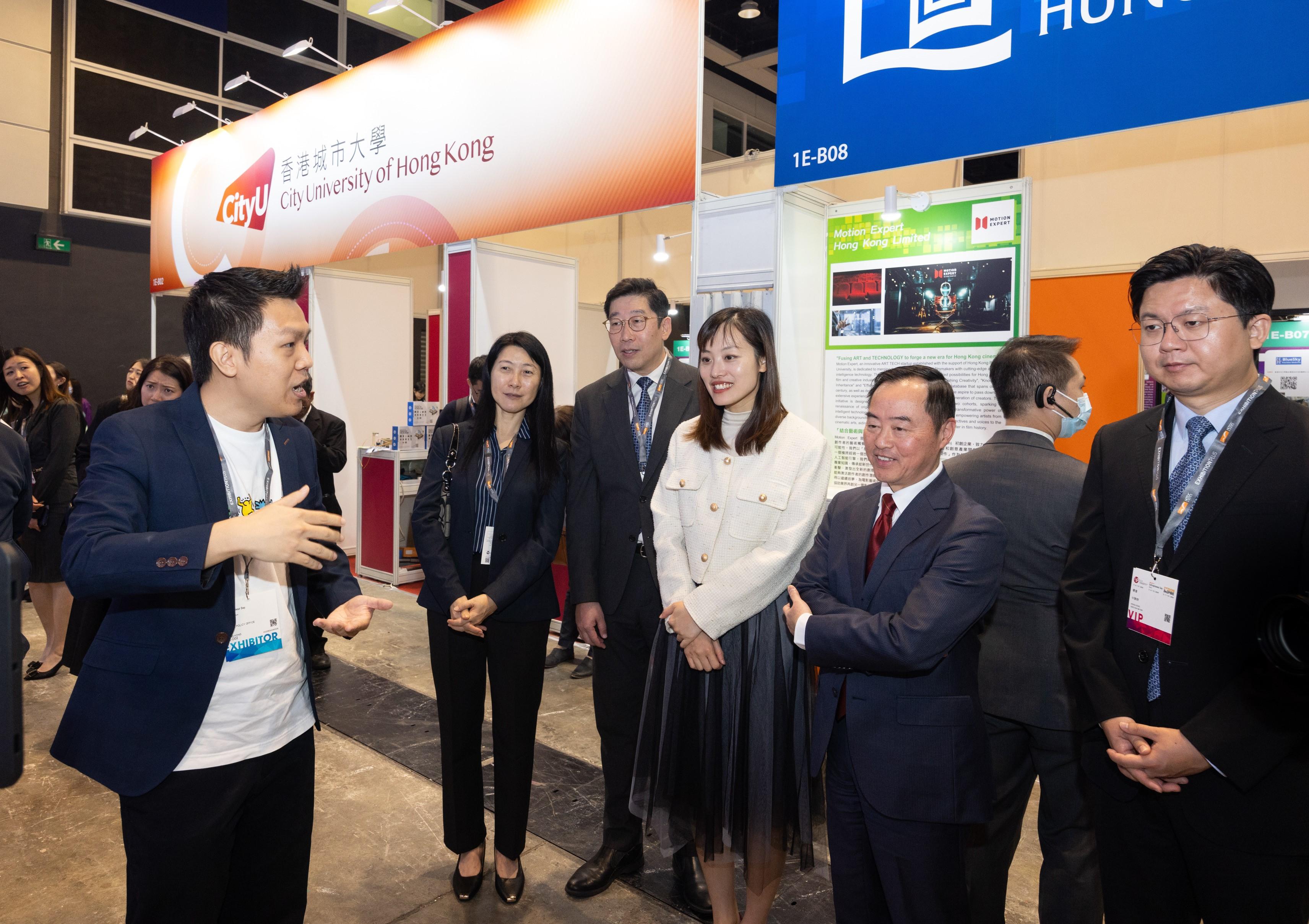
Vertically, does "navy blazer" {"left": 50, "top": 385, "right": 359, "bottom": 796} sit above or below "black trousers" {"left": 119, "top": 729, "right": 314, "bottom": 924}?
above

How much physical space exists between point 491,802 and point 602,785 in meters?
0.44

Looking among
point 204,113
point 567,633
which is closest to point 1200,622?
point 567,633

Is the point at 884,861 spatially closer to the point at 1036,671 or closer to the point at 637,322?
the point at 1036,671

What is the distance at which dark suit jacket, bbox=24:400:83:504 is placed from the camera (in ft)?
13.9

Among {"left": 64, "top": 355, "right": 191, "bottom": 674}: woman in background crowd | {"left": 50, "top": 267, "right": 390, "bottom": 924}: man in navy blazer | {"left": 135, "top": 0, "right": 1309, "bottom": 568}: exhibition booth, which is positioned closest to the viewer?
{"left": 50, "top": 267, "right": 390, "bottom": 924}: man in navy blazer

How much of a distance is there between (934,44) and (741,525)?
7.21 ft

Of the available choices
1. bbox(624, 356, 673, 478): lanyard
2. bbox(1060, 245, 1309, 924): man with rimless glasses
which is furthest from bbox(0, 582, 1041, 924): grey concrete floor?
bbox(624, 356, 673, 478): lanyard

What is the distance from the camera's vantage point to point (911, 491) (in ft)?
5.71

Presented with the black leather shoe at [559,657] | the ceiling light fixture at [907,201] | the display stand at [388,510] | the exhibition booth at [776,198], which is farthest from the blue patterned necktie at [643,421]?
the display stand at [388,510]

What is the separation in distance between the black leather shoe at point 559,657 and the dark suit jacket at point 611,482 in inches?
86.9

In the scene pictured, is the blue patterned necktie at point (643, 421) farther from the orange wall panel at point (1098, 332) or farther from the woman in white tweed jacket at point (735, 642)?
the orange wall panel at point (1098, 332)

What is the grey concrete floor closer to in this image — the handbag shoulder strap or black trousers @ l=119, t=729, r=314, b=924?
black trousers @ l=119, t=729, r=314, b=924

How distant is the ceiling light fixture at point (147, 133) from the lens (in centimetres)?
907

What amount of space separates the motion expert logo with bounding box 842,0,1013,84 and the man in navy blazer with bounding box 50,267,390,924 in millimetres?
2558
